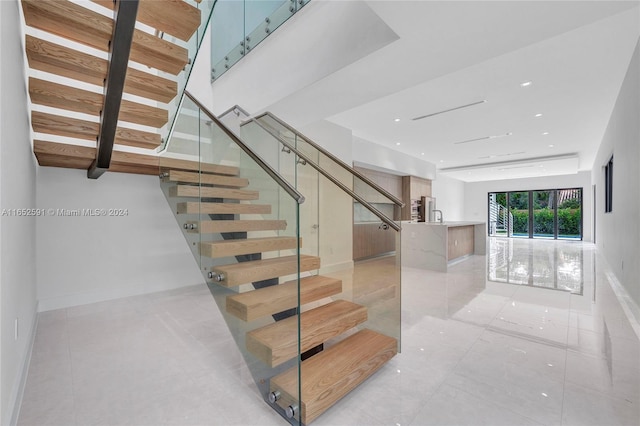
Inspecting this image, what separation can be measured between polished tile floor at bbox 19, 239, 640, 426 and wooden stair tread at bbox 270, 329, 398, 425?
0.27ft

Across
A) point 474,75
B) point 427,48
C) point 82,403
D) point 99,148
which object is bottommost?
point 82,403

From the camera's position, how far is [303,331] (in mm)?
2027

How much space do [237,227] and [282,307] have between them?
1.09 m

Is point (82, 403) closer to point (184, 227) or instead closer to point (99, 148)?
point (184, 227)

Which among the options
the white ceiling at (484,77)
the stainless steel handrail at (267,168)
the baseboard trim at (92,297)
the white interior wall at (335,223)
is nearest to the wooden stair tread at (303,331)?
the white interior wall at (335,223)

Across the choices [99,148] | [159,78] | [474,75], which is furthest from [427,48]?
[99,148]

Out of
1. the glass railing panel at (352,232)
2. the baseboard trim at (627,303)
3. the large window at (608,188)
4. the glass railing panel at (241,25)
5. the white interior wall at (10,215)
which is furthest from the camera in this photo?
the large window at (608,188)

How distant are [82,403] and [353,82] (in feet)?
12.1

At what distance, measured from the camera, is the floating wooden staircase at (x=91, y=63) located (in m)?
1.94

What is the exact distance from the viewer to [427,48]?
285 centimetres

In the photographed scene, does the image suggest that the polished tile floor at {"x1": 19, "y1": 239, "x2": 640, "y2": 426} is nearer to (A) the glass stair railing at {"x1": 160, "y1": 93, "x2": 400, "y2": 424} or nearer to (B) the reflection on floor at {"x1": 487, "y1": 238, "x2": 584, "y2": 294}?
(A) the glass stair railing at {"x1": 160, "y1": 93, "x2": 400, "y2": 424}

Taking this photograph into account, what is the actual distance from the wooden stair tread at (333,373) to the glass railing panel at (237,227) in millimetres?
28

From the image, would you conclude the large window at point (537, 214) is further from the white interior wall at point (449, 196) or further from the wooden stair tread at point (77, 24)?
the wooden stair tread at point (77, 24)

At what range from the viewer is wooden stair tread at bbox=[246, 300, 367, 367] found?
1.79 m
